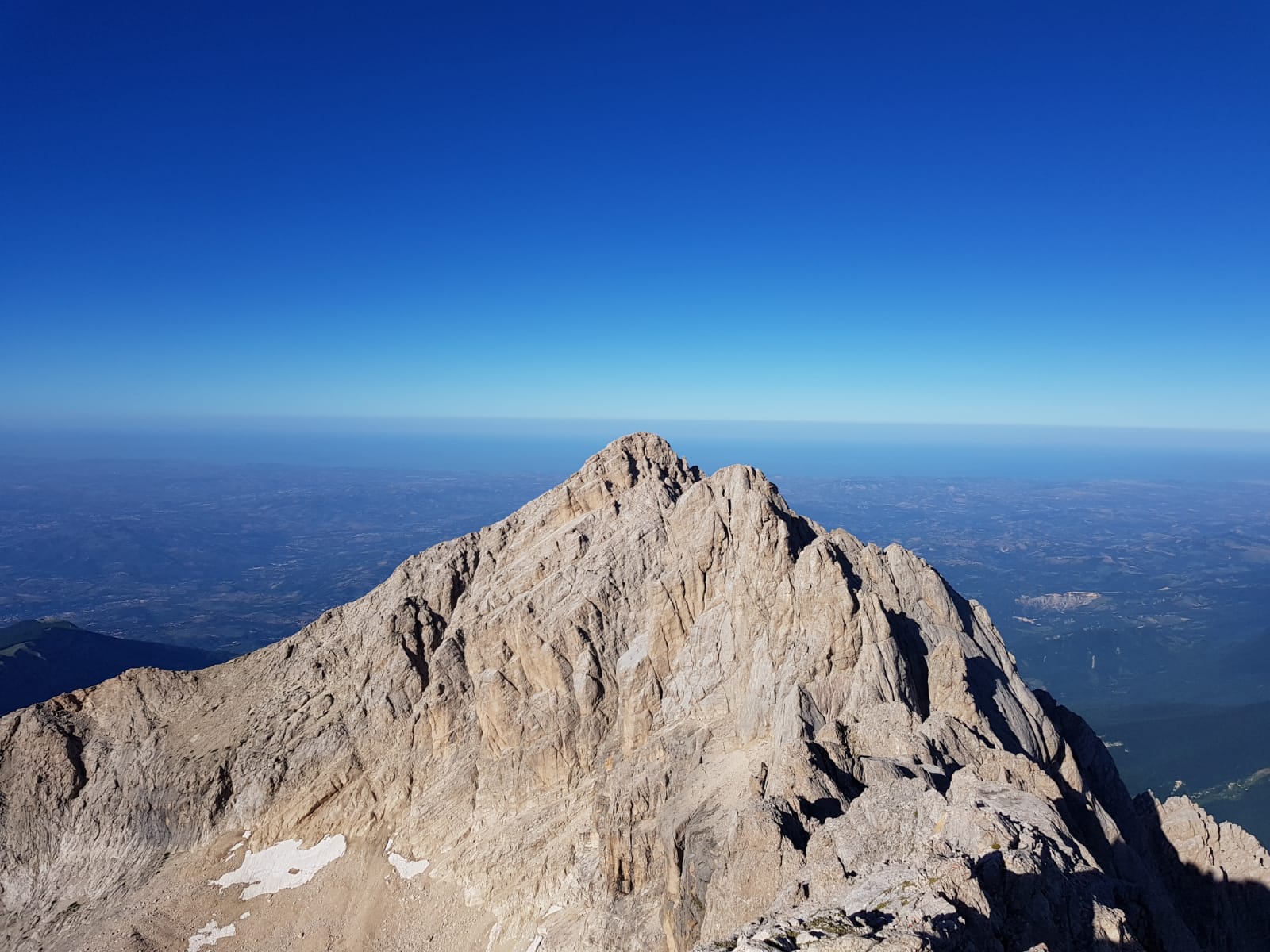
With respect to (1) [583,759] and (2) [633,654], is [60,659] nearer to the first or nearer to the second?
(1) [583,759]

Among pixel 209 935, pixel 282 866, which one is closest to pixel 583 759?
pixel 282 866

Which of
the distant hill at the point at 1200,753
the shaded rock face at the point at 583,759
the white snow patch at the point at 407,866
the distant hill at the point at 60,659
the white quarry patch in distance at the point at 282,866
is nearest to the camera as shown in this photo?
the shaded rock face at the point at 583,759

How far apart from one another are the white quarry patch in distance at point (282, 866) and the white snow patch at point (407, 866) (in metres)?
4.92

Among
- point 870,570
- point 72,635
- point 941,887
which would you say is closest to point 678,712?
point 870,570

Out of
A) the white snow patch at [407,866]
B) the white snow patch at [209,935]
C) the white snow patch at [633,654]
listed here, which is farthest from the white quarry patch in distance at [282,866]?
the white snow patch at [633,654]

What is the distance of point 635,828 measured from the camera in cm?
4253

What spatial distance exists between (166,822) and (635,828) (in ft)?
138

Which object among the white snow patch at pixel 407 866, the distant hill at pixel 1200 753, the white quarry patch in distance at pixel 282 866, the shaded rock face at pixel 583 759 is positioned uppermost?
the shaded rock face at pixel 583 759

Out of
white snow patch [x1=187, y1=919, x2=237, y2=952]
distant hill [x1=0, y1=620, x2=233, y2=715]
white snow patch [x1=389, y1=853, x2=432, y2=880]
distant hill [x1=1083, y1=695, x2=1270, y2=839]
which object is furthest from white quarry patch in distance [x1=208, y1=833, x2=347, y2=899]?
distant hill [x1=1083, y1=695, x2=1270, y2=839]

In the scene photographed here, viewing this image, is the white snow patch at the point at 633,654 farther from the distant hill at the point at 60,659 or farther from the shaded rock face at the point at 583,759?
the distant hill at the point at 60,659

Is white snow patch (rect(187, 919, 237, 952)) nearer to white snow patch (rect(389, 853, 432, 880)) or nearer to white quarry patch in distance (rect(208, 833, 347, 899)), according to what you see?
white quarry patch in distance (rect(208, 833, 347, 899))

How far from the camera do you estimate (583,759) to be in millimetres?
53469

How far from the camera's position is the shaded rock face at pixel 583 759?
3619 cm

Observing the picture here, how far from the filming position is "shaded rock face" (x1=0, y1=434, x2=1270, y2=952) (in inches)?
1425
